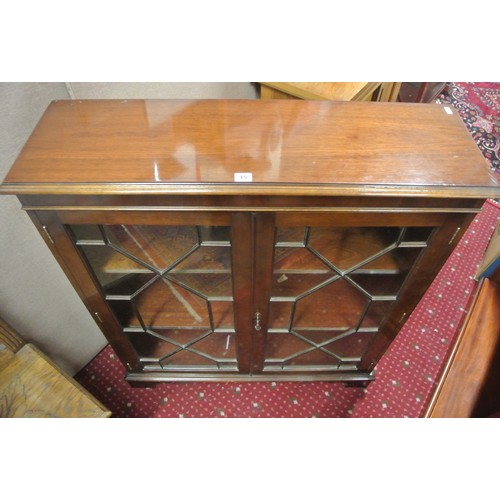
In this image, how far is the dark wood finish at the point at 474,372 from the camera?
730 mm

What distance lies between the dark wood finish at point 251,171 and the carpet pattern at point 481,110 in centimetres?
145

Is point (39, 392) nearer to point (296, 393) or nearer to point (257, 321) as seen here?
point (257, 321)

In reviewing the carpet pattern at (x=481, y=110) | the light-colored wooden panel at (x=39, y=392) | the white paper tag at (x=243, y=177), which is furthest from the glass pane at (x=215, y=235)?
the carpet pattern at (x=481, y=110)

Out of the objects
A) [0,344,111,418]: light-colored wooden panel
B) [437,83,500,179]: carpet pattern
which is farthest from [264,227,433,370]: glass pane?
[437,83,500,179]: carpet pattern

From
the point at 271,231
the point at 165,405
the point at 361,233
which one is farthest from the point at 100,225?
the point at 165,405

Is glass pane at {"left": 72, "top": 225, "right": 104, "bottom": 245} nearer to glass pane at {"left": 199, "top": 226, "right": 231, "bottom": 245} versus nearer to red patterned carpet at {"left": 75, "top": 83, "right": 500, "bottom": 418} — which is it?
glass pane at {"left": 199, "top": 226, "right": 231, "bottom": 245}

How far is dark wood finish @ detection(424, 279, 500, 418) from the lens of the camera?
0.73m

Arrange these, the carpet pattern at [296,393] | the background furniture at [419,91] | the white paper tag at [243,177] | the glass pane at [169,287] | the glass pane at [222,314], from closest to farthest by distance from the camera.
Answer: the white paper tag at [243,177]
the glass pane at [169,287]
the glass pane at [222,314]
the carpet pattern at [296,393]
the background furniture at [419,91]

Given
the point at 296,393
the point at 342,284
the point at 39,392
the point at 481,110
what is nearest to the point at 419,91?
the point at 481,110

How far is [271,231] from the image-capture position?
1.96ft

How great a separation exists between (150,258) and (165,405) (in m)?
0.65

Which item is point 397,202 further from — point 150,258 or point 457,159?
point 150,258

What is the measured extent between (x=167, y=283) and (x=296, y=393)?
0.62 meters

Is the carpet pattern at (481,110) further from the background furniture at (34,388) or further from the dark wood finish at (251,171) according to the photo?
the background furniture at (34,388)
